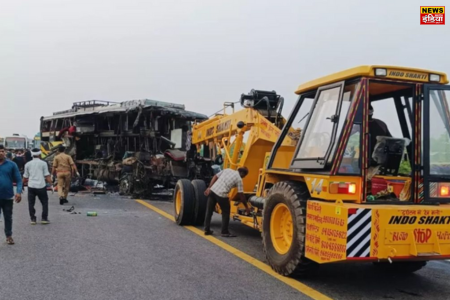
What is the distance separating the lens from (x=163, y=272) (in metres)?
6.09

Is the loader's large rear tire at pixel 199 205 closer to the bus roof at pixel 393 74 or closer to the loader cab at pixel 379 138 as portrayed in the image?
the loader cab at pixel 379 138

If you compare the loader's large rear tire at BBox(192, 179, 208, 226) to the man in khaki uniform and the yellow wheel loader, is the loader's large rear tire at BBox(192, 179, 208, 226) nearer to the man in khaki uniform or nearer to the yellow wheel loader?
the yellow wheel loader

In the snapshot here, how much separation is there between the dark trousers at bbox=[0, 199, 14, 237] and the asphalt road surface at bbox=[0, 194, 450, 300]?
27 cm

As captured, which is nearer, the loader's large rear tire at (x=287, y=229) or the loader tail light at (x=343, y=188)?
the loader tail light at (x=343, y=188)

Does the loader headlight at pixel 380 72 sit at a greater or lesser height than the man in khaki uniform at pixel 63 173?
greater

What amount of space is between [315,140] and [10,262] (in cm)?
455

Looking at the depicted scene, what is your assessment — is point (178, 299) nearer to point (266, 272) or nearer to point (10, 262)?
point (266, 272)

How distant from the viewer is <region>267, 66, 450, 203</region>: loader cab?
17.2 ft

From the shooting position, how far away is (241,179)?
857cm

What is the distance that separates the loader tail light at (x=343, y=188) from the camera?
5188 millimetres

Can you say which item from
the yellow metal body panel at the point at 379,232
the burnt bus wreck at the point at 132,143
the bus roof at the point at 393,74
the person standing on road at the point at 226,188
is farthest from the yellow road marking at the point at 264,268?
the burnt bus wreck at the point at 132,143

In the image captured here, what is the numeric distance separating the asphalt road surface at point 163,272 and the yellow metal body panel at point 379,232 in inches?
26.3

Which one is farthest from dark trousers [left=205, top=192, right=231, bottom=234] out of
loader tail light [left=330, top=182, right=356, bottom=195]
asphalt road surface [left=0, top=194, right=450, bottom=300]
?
loader tail light [left=330, top=182, right=356, bottom=195]

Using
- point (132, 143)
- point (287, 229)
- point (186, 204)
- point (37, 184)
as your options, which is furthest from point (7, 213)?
point (132, 143)
